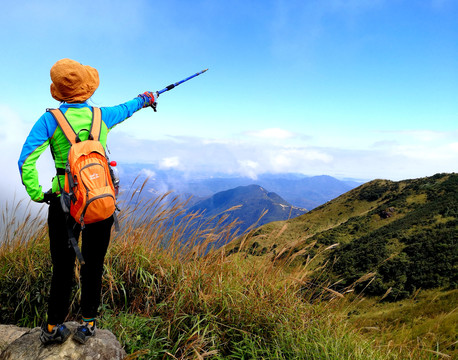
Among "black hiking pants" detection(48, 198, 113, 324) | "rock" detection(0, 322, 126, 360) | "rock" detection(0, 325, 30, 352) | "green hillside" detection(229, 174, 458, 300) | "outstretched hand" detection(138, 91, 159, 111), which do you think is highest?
"outstretched hand" detection(138, 91, 159, 111)

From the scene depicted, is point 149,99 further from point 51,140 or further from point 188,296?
point 188,296

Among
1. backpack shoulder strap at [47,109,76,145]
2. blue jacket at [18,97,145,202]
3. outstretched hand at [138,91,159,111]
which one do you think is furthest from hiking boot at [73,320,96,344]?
outstretched hand at [138,91,159,111]

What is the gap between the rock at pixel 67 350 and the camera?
2.06m

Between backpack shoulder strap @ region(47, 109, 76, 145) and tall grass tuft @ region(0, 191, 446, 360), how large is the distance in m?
1.49

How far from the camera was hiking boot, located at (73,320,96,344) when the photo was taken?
7.06 feet

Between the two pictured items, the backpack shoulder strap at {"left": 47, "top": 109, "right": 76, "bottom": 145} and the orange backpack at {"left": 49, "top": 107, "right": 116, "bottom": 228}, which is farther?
the backpack shoulder strap at {"left": 47, "top": 109, "right": 76, "bottom": 145}

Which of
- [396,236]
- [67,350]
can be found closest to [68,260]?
[67,350]

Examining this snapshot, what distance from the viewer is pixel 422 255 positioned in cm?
3659

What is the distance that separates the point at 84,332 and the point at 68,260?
57 centimetres

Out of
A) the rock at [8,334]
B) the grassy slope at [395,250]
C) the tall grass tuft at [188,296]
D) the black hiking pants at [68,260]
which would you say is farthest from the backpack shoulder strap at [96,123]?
the rock at [8,334]

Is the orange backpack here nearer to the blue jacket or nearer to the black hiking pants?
the blue jacket

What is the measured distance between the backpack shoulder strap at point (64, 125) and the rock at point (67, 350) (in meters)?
1.53

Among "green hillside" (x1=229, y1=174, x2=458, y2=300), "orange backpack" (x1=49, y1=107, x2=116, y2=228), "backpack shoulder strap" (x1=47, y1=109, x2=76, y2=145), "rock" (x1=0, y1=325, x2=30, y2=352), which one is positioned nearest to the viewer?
"orange backpack" (x1=49, y1=107, x2=116, y2=228)

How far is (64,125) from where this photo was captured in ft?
6.78
